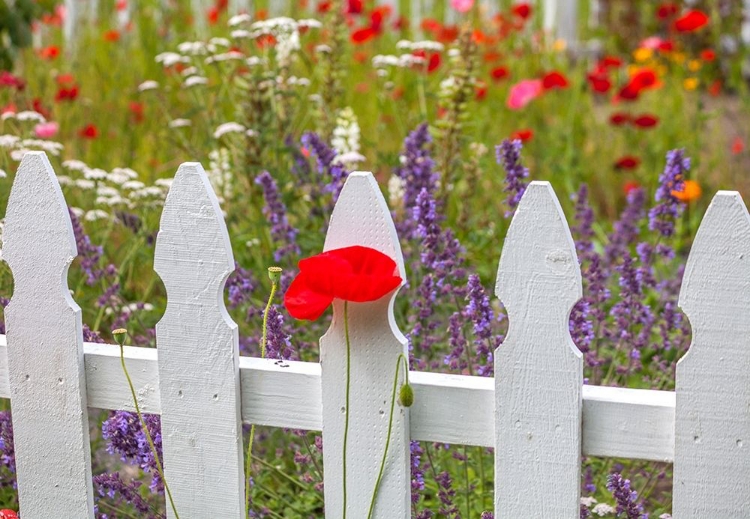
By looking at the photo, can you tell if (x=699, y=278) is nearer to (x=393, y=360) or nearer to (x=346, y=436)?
(x=393, y=360)

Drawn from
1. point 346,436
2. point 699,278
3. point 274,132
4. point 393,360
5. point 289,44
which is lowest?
point 346,436

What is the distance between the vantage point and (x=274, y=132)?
9.23 ft

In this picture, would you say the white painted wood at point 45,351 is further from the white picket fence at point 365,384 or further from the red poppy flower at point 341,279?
the red poppy flower at point 341,279

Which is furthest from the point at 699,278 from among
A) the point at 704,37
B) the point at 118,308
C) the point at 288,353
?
the point at 704,37

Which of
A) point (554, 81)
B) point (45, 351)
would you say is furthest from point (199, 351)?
point (554, 81)

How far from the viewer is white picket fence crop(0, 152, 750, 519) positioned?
1289 mm

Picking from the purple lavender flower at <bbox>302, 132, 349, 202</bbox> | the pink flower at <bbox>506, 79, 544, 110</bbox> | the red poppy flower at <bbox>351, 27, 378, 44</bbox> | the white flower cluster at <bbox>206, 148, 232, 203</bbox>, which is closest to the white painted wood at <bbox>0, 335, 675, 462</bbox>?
the purple lavender flower at <bbox>302, 132, 349, 202</bbox>

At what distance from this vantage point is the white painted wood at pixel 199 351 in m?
1.46

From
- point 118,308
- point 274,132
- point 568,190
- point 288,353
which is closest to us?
point 288,353

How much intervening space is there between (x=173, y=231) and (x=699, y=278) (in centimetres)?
72

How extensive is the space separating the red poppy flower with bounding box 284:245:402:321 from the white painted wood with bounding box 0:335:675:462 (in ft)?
0.54

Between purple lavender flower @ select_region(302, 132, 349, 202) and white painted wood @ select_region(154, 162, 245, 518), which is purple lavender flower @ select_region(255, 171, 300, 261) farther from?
white painted wood @ select_region(154, 162, 245, 518)

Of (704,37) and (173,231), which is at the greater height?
(704,37)

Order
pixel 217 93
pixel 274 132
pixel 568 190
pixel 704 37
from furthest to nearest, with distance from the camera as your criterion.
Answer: pixel 704 37, pixel 568 190, pixel 217 93, pixel 274 132
